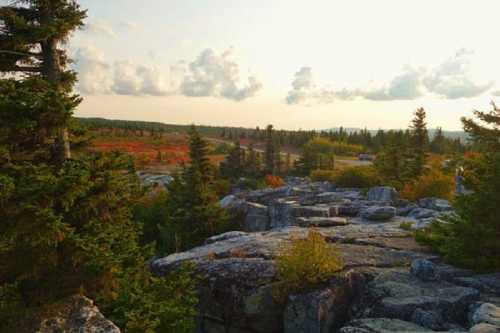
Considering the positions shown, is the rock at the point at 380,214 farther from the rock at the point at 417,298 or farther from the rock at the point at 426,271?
the rock at the point at 417,298

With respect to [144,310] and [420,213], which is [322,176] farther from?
[144,310]

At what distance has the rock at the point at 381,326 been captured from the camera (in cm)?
983

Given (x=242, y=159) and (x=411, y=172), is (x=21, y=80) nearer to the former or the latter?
(x=411, y=172)

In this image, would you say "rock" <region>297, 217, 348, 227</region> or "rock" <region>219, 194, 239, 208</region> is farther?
"rock" <region>219, 194, 239, 208</region>

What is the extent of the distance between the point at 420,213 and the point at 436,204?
2.49 m

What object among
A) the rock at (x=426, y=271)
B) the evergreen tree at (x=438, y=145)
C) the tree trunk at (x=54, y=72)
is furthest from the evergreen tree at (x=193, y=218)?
the evergreen tree at (x=438, y=145)

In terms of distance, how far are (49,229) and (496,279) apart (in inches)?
505

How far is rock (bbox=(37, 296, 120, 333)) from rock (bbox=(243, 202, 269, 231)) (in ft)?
78.7

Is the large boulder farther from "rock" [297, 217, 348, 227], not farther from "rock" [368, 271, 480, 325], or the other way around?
"rock" [297, 217, 348, 227]

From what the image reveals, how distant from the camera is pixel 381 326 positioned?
10094 millimetres

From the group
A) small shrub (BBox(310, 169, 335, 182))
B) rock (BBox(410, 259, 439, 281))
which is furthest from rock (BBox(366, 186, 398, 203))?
small shrub (BBox(310, 169, 335, 182))

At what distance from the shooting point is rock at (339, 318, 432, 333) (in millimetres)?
9827

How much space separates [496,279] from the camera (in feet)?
40.8

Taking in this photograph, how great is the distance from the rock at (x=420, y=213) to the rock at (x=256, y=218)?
11.5 meters
